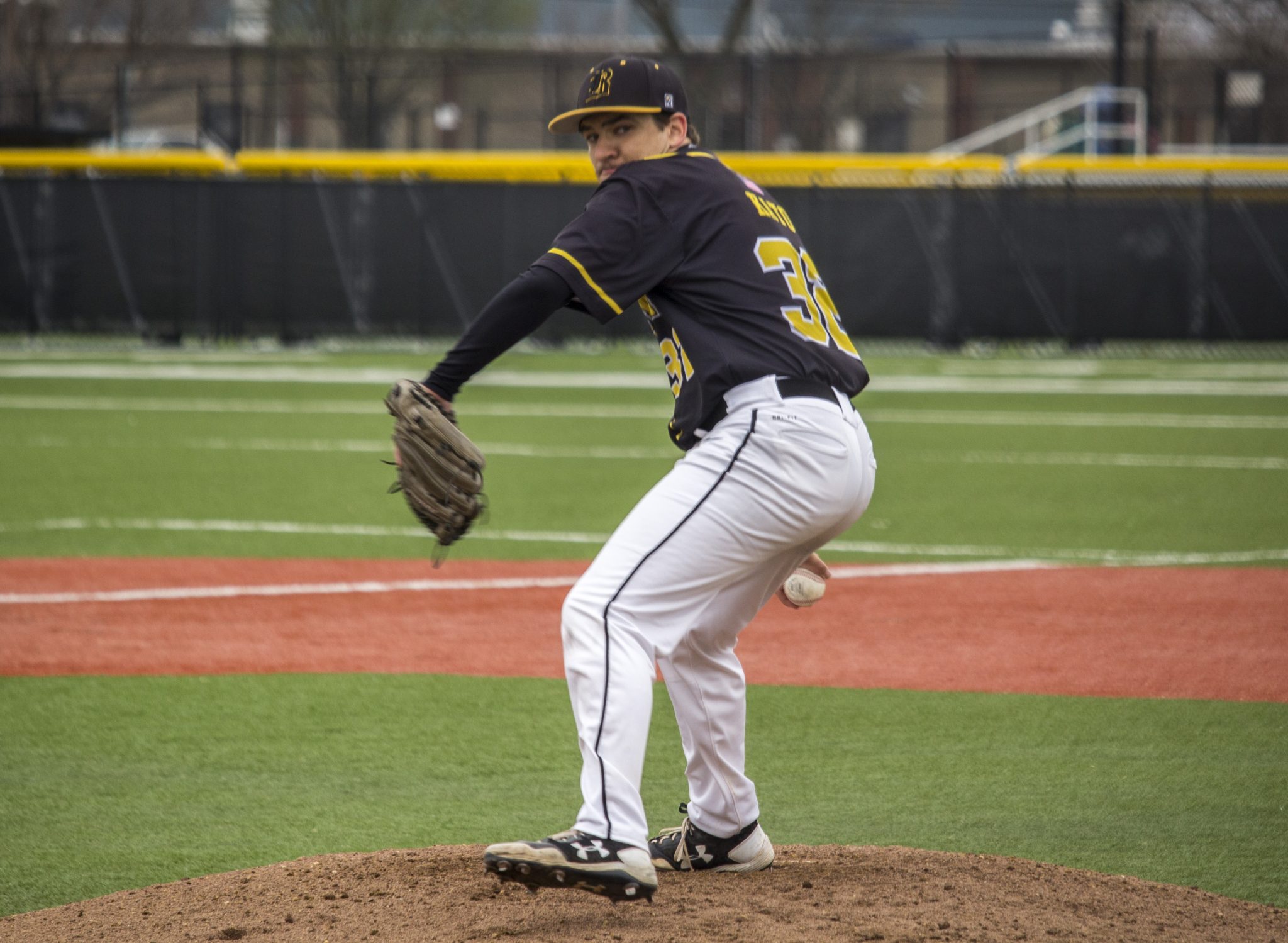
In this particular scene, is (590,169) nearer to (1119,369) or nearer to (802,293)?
(1119,369)

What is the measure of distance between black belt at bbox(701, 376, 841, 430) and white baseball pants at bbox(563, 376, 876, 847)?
0.6 inches

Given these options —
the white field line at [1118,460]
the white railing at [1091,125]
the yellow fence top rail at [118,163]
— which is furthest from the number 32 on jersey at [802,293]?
the white railing at [1091,125]

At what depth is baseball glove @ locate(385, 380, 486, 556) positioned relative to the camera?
3648mm

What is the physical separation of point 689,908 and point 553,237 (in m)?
21.5

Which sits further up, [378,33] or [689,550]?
[378,33]

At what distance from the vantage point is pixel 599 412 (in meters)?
17.2

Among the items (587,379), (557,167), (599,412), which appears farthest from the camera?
(557,167)

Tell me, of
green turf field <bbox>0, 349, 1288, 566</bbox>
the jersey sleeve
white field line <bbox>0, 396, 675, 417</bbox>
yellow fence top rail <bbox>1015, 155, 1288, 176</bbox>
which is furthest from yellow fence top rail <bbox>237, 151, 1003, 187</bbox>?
the jersey sleeve

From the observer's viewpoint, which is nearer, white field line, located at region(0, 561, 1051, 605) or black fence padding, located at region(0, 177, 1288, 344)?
white field line, located at region(0, 561, 1051, 605)

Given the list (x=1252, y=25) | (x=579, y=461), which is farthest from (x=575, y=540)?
(x=1252, y=25)

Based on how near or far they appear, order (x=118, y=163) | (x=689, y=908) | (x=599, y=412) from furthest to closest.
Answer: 1. (x=118, y=163)
2. (x=599, y=412)
3. (x=689, y=908)

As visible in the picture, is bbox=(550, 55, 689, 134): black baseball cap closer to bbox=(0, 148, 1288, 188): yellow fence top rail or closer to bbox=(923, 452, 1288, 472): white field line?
bbox=(923, 452, 1288, 472): white field line

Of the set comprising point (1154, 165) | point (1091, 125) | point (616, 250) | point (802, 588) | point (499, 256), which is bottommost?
point (802, 588)

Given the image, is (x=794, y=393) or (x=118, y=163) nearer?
(x=794, y=393)
